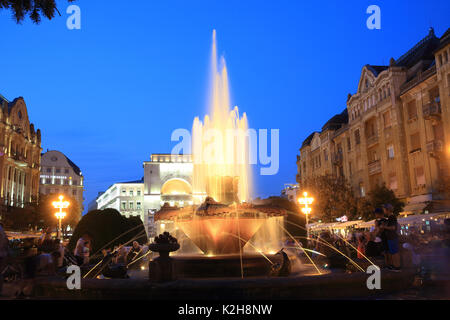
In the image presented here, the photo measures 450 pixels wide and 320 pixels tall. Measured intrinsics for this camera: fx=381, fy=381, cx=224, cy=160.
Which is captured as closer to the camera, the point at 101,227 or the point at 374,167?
the point at 101,227

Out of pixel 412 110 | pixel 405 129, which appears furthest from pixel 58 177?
pixel 412 110

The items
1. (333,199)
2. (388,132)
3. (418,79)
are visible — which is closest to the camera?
(418,79)

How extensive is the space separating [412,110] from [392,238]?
2788 cm

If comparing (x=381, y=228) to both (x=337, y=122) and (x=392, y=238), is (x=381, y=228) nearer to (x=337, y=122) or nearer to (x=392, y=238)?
(x=392, y=238)

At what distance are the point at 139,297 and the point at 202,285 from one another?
1343 mm

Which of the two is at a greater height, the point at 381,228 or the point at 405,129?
the point at 405,129

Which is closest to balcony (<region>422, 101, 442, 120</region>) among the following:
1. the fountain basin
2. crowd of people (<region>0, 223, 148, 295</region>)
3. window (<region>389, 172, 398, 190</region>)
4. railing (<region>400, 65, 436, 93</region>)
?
railing (<region>400, 65, 436, 93</region>)

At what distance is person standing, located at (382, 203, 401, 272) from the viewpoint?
896cm

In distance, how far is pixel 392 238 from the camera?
9148mm

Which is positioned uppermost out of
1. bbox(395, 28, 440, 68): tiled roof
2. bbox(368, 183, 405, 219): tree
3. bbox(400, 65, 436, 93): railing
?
bbox(395, 28, 440, 68): tiled roof

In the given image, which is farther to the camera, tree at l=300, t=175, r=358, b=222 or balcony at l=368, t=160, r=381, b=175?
tree at l=300, t=175, r=358, b=222

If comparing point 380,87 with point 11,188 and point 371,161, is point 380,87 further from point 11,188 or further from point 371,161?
point 11,188

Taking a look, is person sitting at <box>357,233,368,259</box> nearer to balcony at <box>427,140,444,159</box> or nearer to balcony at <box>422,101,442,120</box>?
balcony at <box>427,140,444,159</box>
